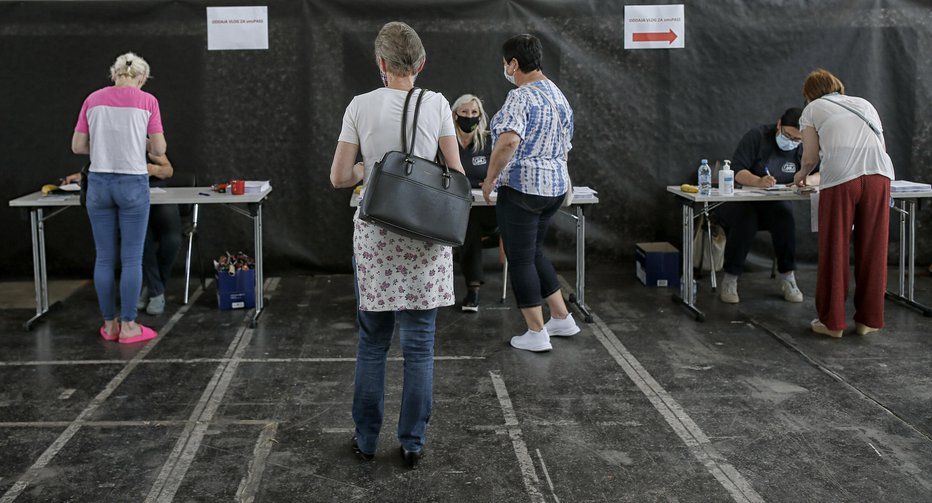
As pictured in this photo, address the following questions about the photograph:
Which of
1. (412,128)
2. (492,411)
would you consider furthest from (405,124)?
(492,411)

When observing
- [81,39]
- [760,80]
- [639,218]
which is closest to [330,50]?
[81,39]

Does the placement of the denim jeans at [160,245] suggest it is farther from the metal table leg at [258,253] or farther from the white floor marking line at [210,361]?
the white floor marking line at [210,361]

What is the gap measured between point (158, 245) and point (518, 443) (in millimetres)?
3377

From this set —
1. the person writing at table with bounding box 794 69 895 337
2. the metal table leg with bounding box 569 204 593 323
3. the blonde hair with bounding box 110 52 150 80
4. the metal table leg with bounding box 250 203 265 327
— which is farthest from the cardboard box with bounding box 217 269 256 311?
the person writing at table with bounding box 794 69 895 337

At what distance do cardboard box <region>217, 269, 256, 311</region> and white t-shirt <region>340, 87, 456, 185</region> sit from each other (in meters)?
2.89

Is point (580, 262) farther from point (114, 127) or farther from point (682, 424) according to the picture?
point (114, 127)

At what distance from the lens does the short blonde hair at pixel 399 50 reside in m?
3.17

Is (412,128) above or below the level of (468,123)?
below

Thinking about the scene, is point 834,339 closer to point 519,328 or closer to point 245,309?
point 519,328

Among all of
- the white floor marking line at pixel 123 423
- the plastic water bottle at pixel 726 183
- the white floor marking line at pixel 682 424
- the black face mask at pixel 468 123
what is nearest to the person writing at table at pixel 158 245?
the black face mask at pixel 468 123

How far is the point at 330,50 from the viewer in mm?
6859

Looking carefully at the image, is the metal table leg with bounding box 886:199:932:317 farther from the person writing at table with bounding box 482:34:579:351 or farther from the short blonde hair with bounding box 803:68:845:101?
the person writing at table with bounding box 482:34:579:351

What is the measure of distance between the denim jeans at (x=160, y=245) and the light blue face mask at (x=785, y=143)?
3.70 m

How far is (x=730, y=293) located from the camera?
241 inches
